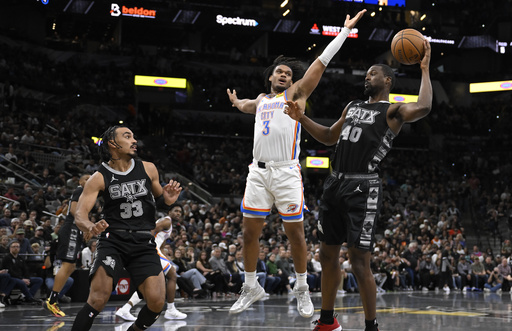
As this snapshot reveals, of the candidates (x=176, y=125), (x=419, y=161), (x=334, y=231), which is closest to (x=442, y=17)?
(x=419, y=161)

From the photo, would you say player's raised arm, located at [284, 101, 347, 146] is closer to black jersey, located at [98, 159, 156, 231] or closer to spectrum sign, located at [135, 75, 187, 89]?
black jersey, located at [98, 159, 156, 231]

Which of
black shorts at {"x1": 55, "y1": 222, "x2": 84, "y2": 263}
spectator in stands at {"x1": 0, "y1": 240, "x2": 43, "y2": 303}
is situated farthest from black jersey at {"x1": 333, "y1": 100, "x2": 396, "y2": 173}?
spectator in stands at {"x1": 0, "y1": 240, "x2": 43, "y2": 303}

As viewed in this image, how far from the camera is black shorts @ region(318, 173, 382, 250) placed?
5.78 m

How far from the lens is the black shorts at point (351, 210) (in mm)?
5781

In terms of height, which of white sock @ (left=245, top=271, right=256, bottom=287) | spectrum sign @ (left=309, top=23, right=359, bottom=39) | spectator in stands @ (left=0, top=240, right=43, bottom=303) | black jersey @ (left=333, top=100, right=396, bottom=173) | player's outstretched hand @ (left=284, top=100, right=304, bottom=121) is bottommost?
spectator in stands @ (left=0, top=240, right=43, bottom=303)

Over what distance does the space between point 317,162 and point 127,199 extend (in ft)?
81.6

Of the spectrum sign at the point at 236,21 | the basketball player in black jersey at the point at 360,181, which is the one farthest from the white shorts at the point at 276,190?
the spectrum sign at the point at 236,21

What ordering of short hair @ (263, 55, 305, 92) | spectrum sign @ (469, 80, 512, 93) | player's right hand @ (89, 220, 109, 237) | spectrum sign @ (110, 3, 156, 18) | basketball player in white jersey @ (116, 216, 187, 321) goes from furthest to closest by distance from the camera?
spectrum sign @ (469, 80, 512, 93) → spectrum sign @ (110, 3, 156, 18) → basketball player in white jersey @ (116, 216, 187, 321) → short hair @ (263, 55, 305, 92) → player's right hand @ (89, 220, 109, 237)

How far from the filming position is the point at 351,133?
6.04 meters

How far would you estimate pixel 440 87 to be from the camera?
38656 millimetres

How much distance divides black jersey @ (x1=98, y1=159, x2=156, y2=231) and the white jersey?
4.55ft

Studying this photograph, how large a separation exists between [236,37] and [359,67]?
25.4ft

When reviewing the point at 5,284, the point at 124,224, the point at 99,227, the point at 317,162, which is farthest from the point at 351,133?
the point at 317,162

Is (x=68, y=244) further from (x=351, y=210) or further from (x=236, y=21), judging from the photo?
(x=236, y=21)
